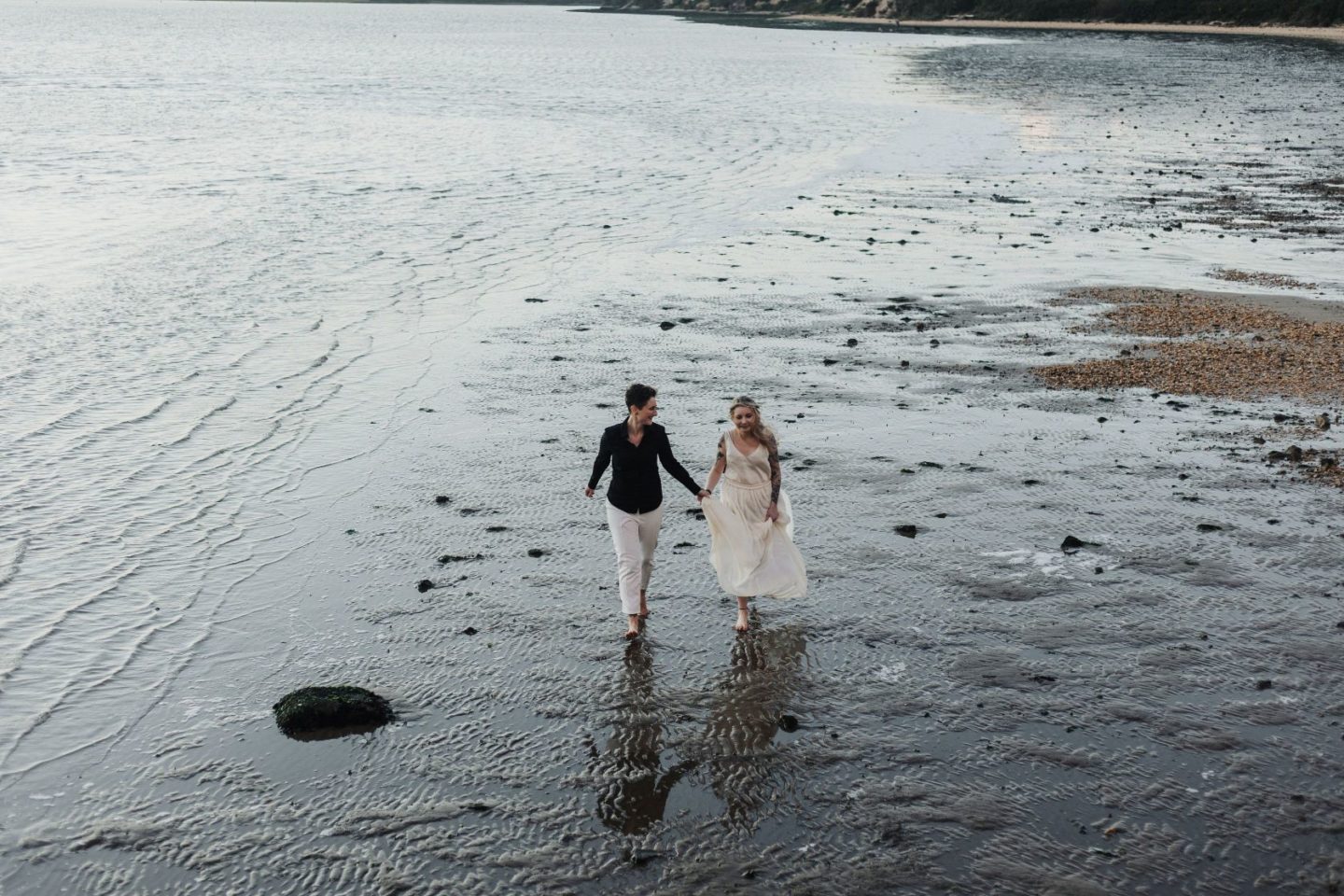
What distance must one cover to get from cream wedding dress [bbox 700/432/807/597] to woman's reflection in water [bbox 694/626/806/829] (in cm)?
39

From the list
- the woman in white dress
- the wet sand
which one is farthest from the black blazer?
the wet sand

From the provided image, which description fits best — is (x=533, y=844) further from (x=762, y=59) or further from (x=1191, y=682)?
(x=762, y=59)

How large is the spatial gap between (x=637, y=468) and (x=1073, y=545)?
425 cm

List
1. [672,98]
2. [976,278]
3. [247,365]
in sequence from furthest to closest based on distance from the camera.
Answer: [672,98], [976,278], [247,365]

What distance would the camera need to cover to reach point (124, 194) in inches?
Result: 1423

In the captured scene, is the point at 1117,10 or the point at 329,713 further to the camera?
the point at 1117,10

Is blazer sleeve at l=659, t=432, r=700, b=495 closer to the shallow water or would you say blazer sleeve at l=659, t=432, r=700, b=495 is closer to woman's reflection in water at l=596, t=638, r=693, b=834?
the shallow water

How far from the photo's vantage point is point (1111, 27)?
461 ft

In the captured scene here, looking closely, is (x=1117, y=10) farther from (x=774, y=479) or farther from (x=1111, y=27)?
(x=774, y=479)

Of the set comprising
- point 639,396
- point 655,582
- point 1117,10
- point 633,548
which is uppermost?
point 1117,10

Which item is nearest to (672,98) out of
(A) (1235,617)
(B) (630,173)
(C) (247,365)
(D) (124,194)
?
(B) (630,173)

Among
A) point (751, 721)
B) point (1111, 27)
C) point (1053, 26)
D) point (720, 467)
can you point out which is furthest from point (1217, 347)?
point (1053, 26)

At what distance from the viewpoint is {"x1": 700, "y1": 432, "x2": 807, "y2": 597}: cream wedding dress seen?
Result: 33.9 ft

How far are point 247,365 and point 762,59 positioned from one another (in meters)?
96.4
